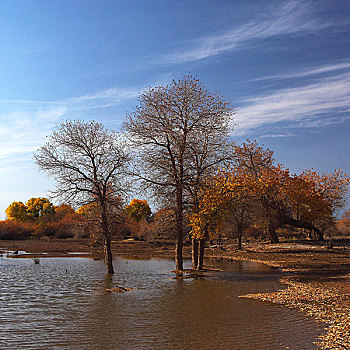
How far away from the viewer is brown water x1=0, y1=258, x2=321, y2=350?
12.1 m

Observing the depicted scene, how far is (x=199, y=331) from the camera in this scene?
1333 cm

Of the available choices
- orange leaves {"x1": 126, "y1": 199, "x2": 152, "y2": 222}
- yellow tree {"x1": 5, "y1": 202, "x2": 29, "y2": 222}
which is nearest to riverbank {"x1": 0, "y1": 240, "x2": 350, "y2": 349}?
orange leaves {"x1": 126, "y1": 199, "x2": 152, "y2": 222}

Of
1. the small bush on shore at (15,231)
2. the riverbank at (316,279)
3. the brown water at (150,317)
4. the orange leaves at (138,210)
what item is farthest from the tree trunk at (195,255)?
the orange leaves at (138,210)

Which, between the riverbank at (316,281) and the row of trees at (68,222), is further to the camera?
the row of trees at (68,222)

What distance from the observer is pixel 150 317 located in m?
15.7

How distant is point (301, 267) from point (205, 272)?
27.7 feet

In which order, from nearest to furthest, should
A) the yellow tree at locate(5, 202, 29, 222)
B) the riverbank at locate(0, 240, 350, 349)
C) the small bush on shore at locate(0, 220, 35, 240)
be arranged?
the riverbank at locate(0, 240, 350, 349) < the small bush on shore at locate(0, 220, 35, 240) < the yellow tree at locate(5, 202, 29, 222)

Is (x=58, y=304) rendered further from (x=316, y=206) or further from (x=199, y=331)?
(x=316, y=206)

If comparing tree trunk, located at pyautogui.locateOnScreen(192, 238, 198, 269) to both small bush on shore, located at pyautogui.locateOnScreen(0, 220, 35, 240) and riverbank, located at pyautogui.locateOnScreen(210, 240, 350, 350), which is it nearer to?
riverbank, located at pyautogui.locateOnScreen(210, 240, 350, 350)

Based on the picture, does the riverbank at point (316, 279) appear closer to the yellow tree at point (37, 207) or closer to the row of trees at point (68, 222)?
the row of trees at point (68, 222)

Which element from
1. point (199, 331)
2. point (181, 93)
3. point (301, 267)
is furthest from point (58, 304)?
point (301, 267)

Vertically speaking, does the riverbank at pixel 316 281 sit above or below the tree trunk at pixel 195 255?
below

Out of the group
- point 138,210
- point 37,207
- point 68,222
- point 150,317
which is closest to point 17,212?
point 37,207

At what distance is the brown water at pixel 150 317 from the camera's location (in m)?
12.1
